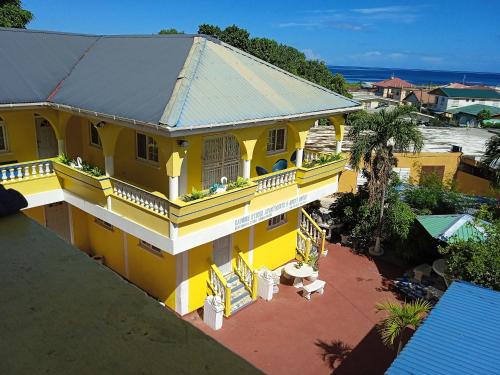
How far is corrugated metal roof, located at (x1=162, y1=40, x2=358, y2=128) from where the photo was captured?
12.1m

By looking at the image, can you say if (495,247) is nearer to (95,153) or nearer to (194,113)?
(194,113)

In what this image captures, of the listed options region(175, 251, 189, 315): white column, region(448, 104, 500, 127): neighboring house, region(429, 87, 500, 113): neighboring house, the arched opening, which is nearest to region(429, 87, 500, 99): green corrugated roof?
region(429, 87, 500, 113): neighboring house

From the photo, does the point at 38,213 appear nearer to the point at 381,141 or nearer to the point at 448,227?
the point at 381,141

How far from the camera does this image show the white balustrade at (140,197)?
475 inches

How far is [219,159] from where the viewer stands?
15016 millimetres

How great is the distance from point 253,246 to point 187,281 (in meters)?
3.55

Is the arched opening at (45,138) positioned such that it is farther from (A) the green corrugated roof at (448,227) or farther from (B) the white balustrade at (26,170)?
(A) the green corrugated roof at (448,227)

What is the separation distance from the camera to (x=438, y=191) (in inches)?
824

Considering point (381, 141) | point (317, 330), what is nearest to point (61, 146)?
point (317, 330)

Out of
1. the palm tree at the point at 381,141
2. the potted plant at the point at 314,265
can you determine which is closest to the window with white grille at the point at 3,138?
the potted plant at the point at 314,265

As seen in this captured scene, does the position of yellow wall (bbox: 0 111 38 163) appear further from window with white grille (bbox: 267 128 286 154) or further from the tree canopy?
the tree canopy

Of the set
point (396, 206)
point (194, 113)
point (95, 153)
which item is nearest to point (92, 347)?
point (194, 113)

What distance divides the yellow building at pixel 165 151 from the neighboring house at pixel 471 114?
59.1 m

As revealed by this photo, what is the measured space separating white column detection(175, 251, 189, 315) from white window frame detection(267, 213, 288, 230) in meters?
4.59
